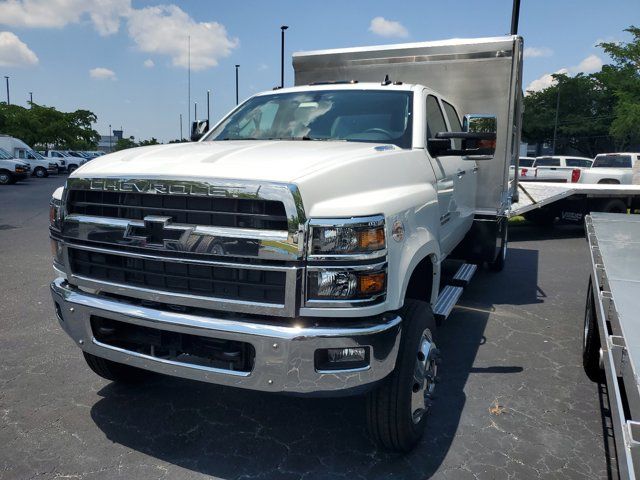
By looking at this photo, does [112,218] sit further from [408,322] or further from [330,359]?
[408,322]

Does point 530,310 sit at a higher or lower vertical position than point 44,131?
lower

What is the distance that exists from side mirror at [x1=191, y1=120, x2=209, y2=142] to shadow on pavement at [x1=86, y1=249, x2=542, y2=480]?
2.02 m

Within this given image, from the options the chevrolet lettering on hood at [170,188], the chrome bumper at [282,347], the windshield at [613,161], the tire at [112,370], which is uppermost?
the windshield at [613,161]

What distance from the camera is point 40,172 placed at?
103 ft

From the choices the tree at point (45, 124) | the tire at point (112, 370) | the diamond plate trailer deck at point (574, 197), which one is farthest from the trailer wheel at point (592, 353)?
the tree at point (45, 124)

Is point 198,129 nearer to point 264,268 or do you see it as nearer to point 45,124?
point 264,268

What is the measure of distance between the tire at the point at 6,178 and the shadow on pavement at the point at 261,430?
24.3 m

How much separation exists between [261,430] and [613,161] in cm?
1888

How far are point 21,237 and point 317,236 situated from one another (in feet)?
30.8

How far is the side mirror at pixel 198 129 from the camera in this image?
4.57 meters

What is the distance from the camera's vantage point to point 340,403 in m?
3.59

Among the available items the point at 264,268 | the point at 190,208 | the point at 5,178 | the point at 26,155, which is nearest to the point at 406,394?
the point at 264,268

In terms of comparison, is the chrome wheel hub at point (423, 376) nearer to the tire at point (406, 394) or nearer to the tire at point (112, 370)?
the tire at point (406, 394)

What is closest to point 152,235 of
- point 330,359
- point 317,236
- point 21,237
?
point 317,236
